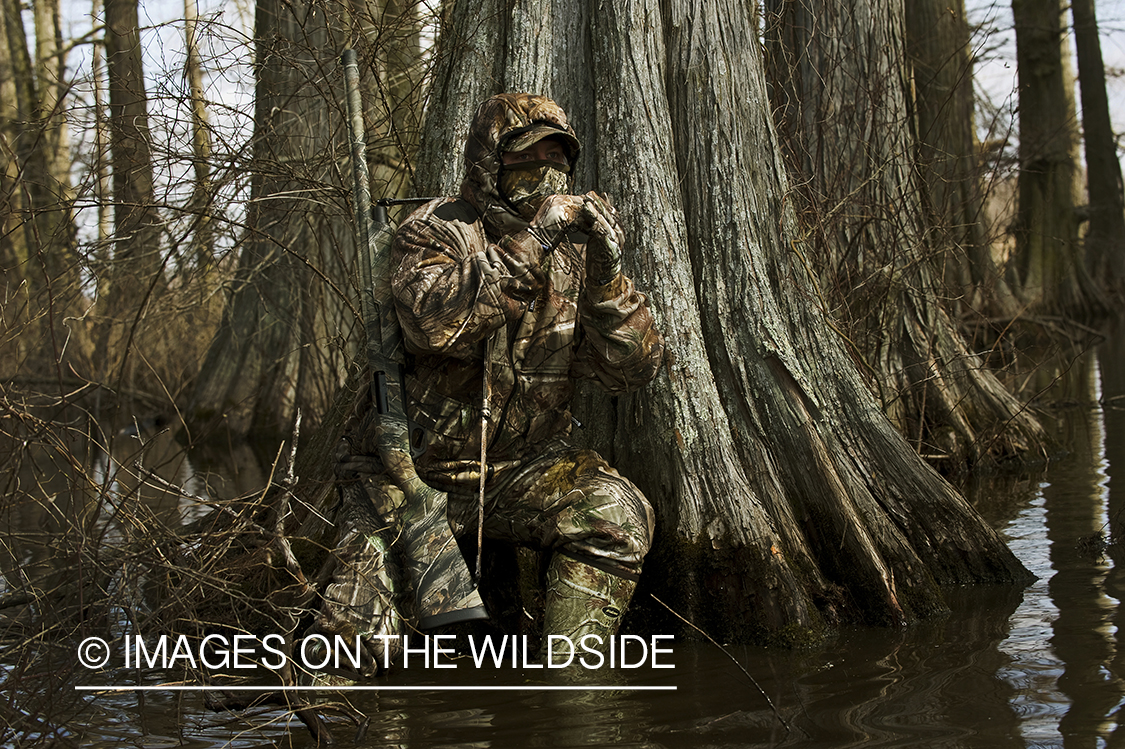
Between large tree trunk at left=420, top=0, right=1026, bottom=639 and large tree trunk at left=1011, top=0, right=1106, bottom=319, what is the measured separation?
40.9 feet

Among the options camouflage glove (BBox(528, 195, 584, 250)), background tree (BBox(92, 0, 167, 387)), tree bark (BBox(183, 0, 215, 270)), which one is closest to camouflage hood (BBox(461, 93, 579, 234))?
camouflage glove (BBox(528, 195, 584, 250))

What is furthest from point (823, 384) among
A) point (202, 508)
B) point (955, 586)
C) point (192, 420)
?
point (192, 420)

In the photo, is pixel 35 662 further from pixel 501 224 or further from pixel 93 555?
pixel 501 224

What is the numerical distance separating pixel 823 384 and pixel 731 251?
0.68 metres

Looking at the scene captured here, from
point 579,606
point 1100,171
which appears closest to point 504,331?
point 579,606

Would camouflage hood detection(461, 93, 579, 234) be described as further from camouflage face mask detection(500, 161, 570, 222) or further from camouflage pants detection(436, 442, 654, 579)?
camouflage pants detection(436, 442, 654, 579)

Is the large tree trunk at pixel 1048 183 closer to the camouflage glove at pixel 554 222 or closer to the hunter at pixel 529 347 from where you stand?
the hunter at pixel 529 347

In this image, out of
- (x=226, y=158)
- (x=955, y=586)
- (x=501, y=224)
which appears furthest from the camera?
(x=226, y=158)

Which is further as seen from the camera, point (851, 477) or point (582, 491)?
point (851, 477)

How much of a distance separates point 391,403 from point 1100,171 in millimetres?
19728

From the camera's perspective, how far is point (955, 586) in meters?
4.48

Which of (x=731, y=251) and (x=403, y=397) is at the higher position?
(x=731, y=251)

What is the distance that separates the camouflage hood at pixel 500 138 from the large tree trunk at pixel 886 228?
3191mm

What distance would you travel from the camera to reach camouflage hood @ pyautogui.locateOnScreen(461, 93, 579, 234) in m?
3.81
